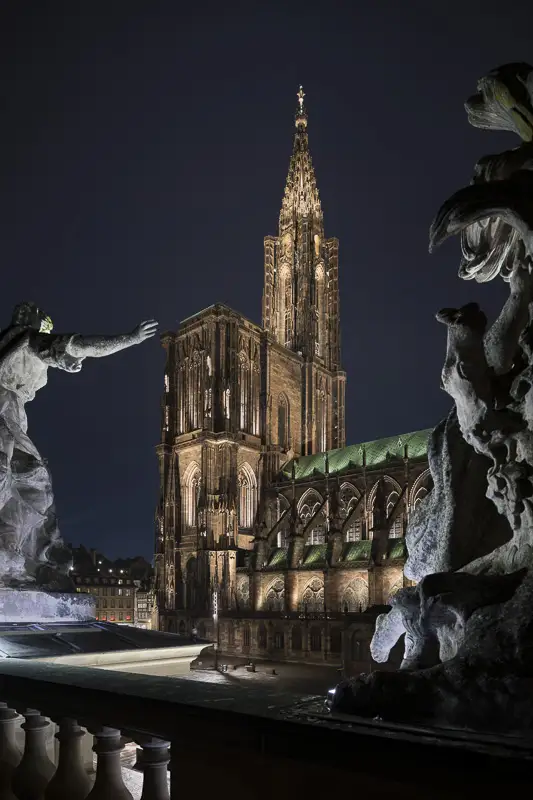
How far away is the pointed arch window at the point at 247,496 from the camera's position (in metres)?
58.0

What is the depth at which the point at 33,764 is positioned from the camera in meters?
3.32

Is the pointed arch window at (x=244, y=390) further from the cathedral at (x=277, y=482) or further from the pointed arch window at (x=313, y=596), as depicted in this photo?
the pointed arch window at (x=313, y=596)

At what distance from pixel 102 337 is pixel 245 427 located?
175 ft

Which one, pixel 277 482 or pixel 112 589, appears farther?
pixel 112 589

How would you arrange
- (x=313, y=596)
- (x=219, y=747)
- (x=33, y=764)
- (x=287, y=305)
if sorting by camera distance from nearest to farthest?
(x=219, y=747), (x=33, y=764), (x=313, y=596), (x=287, y=305)

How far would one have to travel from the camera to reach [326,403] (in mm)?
68625

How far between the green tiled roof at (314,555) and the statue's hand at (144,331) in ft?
141

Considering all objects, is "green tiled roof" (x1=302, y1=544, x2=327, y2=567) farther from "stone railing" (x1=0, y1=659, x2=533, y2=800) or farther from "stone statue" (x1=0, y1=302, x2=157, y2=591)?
"stone railing" (x1=0, y1=659, x2=533, y2=800)

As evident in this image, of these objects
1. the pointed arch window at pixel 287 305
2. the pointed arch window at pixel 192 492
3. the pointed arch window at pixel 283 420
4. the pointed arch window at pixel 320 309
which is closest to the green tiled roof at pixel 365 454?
the pointed arch window at pixel 283 420

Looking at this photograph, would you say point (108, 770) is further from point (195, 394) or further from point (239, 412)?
point (195, 394)

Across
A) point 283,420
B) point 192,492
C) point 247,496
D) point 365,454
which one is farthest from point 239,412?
point 365,454

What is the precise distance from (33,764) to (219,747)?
56.0 inches

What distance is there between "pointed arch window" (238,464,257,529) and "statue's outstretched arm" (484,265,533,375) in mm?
55357

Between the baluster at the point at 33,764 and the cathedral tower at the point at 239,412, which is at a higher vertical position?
the cathedral tower at the point at 239,412
